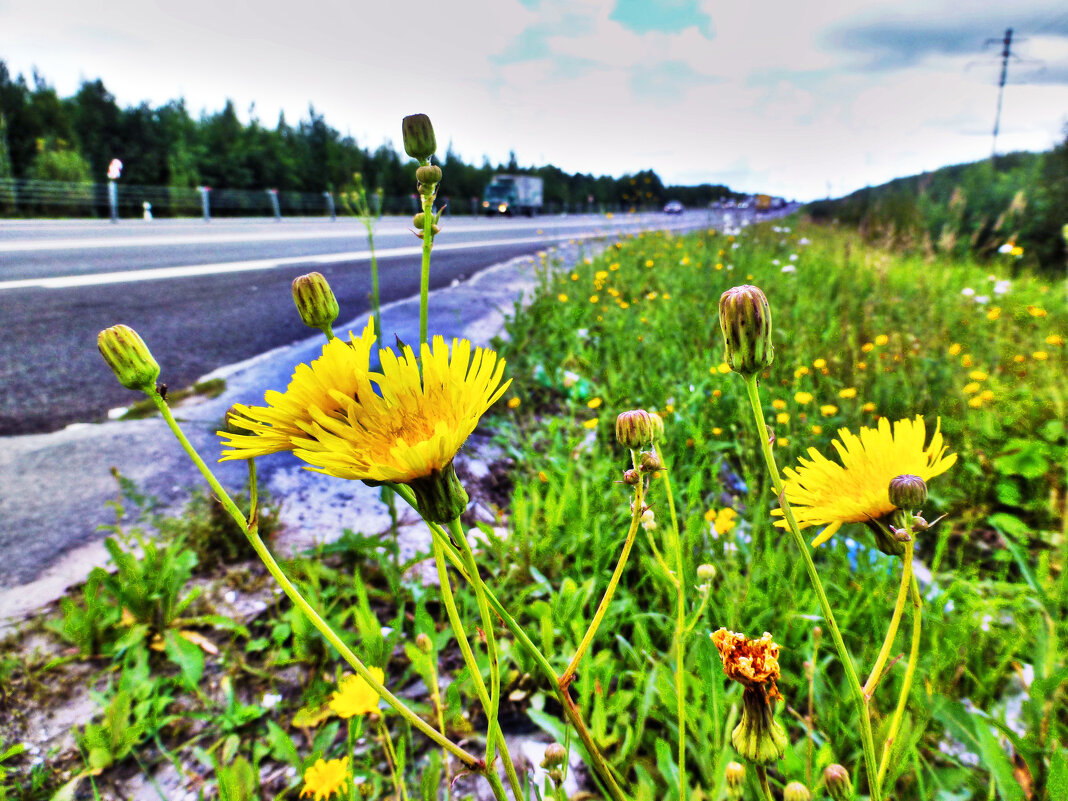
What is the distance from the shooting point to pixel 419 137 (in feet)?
2.84

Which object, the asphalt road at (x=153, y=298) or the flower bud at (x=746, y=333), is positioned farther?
the asphalt road at (x=153, y=298)

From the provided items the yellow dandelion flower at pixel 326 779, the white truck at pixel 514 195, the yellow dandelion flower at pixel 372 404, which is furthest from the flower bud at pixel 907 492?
the white truck at pixel 514 195

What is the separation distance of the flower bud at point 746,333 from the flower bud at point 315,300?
477mm

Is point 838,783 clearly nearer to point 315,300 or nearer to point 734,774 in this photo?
point 734,774

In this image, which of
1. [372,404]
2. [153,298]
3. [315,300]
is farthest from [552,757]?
[153,298]

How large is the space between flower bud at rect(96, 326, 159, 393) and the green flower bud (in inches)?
14.3

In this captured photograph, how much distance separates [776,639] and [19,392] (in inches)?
124

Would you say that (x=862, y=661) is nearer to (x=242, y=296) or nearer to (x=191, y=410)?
(x=191, y=410)

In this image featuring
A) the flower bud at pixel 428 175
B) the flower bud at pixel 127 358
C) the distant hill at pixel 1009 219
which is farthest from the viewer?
the distant hill at pixel 1009 219

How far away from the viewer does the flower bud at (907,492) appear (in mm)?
552

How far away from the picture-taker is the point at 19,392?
253cm

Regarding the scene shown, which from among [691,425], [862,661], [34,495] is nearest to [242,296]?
[34,495]

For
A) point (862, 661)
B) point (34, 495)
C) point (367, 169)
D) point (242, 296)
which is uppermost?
point (367, 169)

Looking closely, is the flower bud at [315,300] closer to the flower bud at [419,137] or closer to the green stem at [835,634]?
the flower bud at [419,137]
